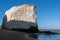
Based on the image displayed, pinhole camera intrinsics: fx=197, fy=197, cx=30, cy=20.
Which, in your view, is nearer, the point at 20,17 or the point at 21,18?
the point at 21,18

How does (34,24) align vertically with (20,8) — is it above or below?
below

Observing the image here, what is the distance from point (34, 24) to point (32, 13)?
7.70 ft

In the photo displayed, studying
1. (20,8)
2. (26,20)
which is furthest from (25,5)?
(26,20)

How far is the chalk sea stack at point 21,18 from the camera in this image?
35094mm

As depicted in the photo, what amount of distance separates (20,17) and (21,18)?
0.29 meters

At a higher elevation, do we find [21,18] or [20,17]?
[20,17]

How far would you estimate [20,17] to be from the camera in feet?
118

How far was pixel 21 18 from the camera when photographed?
1410 inches

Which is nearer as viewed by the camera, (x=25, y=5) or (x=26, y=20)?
(x=26, y=20)

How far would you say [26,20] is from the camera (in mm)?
35594

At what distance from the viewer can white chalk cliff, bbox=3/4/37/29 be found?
35.2m

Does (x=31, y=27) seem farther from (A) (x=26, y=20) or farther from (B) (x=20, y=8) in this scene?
(B) (x=20, y=8)

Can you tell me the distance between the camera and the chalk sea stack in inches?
1382

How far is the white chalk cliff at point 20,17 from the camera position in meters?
35.2
